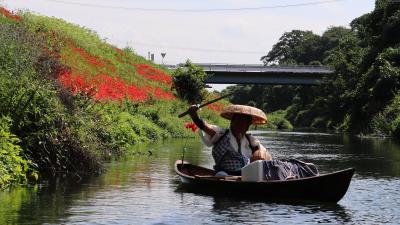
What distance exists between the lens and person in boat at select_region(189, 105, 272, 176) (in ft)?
57.6

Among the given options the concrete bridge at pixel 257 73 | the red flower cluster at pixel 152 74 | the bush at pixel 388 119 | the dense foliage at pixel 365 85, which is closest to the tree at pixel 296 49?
the dense foliage at pixel 365 85

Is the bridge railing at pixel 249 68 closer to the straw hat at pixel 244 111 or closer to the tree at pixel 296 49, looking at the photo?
the tree at pixel 296 49

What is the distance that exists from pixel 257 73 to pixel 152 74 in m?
14.3

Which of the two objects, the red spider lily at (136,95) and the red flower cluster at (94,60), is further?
the red flower cluster at (94,60)

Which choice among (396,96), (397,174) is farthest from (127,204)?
(396,96)

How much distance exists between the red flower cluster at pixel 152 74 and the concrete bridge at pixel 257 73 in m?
9.69

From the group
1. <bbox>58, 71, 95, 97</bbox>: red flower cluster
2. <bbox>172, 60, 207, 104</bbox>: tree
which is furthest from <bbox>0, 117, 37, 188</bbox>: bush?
<bbox>172, 60, 207, 104</bbox>: tree

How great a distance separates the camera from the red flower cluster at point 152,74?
6481 centimetres

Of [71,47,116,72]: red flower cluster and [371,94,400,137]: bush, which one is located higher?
[71,47,116,72]: red flower cluster

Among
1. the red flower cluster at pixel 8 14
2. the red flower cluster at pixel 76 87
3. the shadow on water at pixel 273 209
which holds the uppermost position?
the red flower cluster at pixel 8 14

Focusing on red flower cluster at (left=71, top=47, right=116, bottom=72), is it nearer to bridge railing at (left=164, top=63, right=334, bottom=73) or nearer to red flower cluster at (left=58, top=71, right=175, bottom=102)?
red flower cluster at (left=58, top=71, right=175, bottom=102)

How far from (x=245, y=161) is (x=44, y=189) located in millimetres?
4487

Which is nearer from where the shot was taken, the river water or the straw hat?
the river water

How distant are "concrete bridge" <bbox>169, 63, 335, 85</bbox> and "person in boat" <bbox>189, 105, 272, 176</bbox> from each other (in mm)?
58862
